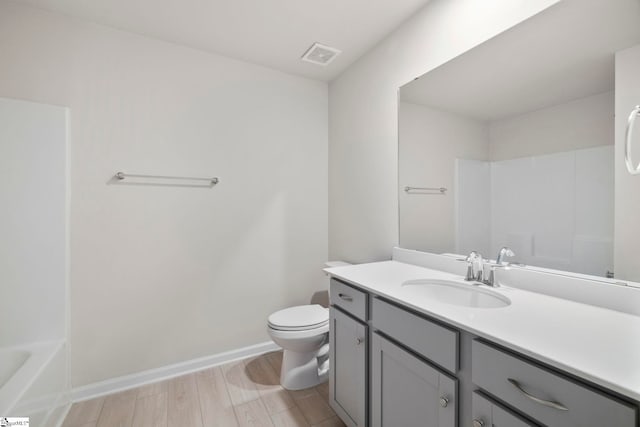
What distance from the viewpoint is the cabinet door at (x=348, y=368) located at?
134cm

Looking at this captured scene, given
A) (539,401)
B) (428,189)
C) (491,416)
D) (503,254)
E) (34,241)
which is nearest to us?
(539,401)

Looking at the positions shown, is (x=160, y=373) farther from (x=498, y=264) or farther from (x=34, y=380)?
(x=498, y=264)

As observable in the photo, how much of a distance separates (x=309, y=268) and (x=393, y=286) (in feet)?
4.54

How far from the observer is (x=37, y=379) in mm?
1368

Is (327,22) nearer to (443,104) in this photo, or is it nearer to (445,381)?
(443,104)

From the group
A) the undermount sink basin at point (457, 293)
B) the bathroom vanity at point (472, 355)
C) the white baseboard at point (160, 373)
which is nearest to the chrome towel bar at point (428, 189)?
the bathroom vanity at point (472, 355)

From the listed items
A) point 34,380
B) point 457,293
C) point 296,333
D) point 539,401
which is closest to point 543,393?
point 539,401

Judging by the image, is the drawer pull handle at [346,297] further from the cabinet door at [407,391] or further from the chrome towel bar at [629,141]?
the chrome towel bar at [629,141]

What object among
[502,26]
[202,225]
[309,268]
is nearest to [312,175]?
[309,268]

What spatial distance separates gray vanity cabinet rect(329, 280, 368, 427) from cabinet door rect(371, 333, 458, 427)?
79 millimetres

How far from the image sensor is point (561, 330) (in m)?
0.83

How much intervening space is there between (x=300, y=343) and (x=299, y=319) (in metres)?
0.15

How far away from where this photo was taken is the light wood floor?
1614 mm

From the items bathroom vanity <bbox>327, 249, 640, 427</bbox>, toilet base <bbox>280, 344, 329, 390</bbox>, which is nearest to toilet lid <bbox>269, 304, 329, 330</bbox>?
toilet base <bbox>280, 344, 329, 390</bbox>
